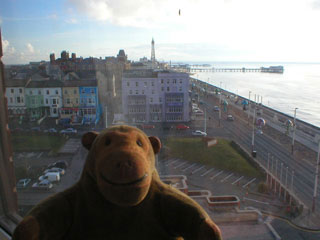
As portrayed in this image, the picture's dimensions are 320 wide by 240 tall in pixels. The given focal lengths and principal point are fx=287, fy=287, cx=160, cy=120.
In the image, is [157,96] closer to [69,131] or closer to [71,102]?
[71,102]

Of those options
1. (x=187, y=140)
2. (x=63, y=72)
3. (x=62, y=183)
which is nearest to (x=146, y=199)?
(x=62, y=183)

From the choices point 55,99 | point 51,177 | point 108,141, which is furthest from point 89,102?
point 108,141

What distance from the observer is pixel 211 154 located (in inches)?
163

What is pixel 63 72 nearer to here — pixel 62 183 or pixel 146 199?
pixel 62 183

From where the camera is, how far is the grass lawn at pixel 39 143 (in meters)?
2.20

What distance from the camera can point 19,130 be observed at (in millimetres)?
2127

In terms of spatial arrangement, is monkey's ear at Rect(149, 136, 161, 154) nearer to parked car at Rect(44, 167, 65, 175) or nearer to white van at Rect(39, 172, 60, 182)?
white van at Rect(39, 172, 60, 182)

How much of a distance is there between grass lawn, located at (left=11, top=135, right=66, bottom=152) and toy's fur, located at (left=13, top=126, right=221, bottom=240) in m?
1.47

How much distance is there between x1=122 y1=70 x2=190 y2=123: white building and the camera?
400 centimetres

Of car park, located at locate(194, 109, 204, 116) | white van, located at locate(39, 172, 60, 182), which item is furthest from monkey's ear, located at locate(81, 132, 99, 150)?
car park, located at locate(194, 109, 204, 116)

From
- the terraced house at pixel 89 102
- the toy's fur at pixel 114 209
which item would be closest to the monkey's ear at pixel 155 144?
the toy's fur at pixel 114 209

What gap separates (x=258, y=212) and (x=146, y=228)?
207cm

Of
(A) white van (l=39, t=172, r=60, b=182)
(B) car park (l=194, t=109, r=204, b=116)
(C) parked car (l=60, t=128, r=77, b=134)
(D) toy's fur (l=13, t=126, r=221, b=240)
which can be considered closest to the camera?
(D) toy's fur (l=13, t=126, r=221, b=240)

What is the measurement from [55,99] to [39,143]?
21.3 inches
